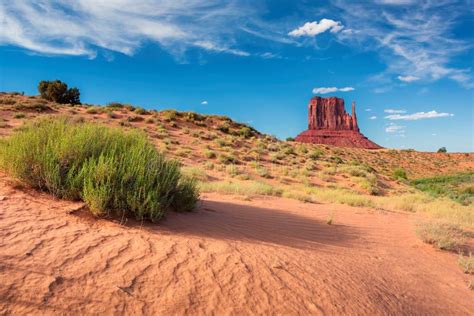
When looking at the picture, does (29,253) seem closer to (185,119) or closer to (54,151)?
(54,151)

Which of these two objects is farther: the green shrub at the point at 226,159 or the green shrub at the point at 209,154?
the green shrub at the point at 209,154

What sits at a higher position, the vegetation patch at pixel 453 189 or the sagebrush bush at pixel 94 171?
the sagebrush bush at pixel 94 171

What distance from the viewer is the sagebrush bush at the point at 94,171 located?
505 centimetres

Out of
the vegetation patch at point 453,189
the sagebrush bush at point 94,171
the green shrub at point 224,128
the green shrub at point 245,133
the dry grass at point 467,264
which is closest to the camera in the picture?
the sagebrush bush at point 94,171

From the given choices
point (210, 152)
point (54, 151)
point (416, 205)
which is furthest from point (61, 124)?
point (210, 152)

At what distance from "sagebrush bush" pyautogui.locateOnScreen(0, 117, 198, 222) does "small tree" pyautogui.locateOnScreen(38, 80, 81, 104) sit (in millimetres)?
37994

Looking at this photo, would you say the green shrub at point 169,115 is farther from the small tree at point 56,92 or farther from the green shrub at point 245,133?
the small tree at point 56,92

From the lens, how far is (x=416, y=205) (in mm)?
13555

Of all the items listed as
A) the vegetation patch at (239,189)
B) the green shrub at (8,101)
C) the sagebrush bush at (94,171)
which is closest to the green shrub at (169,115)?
the green shrub at (8,101)

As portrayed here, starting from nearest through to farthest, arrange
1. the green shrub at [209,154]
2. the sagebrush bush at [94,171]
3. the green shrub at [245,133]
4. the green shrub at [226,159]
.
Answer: the sagebrush bush at [94,171]
the green shrub at [226,159]
the green shrub at [209,154]
the green shrub at [245,133]

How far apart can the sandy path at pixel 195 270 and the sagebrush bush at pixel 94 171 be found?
0.88 ft

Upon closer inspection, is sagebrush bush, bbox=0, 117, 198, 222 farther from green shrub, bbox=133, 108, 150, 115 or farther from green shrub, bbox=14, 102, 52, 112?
green shrub, bbox=133, 108, 150, 115

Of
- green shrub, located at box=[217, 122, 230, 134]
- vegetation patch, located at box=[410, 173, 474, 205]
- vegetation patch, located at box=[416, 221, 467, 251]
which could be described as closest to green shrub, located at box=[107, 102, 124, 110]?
green shrub, located at box=[217, 122, 230, 134]

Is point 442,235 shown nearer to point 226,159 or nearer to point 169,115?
point 226,159
